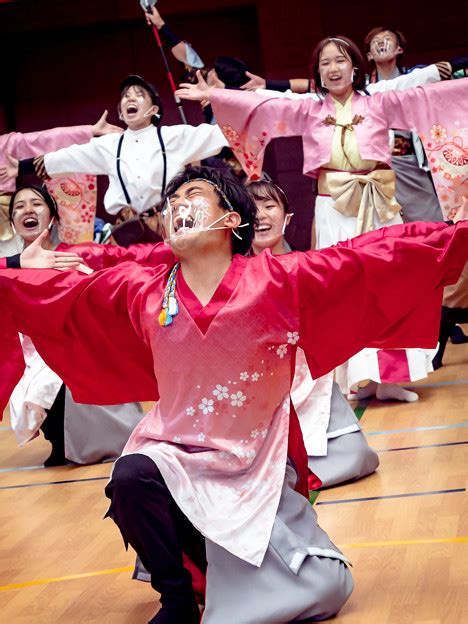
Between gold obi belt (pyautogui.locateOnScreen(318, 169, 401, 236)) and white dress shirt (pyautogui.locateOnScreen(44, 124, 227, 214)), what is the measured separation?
0.77 metres

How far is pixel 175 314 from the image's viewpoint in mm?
2510

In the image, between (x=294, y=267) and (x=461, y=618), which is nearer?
(x=461, y=618)

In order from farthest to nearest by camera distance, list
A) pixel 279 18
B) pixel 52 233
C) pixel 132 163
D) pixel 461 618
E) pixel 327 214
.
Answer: pixel 279 18 < pixel 132 163 < pixel 327 214 < pixel 52 233 < pixel 461 618

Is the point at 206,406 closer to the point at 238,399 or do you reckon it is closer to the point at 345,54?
the point at 238,399

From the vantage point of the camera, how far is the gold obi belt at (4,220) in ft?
19.9

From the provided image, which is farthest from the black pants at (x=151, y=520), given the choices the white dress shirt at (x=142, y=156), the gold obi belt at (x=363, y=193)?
the white dress shirt at (x=142, y=156)

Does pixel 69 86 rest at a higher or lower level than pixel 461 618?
higher

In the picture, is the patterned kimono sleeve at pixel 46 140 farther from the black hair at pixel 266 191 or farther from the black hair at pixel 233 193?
the black hair at pixel 233 193

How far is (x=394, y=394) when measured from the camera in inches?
181

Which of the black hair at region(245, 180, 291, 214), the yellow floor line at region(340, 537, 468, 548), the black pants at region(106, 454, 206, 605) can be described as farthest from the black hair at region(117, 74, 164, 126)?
the black pants at region(106, 454, 206, 605)

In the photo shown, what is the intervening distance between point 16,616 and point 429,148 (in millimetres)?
2866

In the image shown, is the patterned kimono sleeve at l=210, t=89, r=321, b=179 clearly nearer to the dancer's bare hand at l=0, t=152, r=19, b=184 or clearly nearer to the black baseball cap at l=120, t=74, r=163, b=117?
the black baseball cap at l=120, t=74, r=163, b=117

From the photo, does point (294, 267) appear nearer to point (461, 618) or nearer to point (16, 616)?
point (461, 618)

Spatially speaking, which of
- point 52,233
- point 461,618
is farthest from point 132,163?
point 461,618
